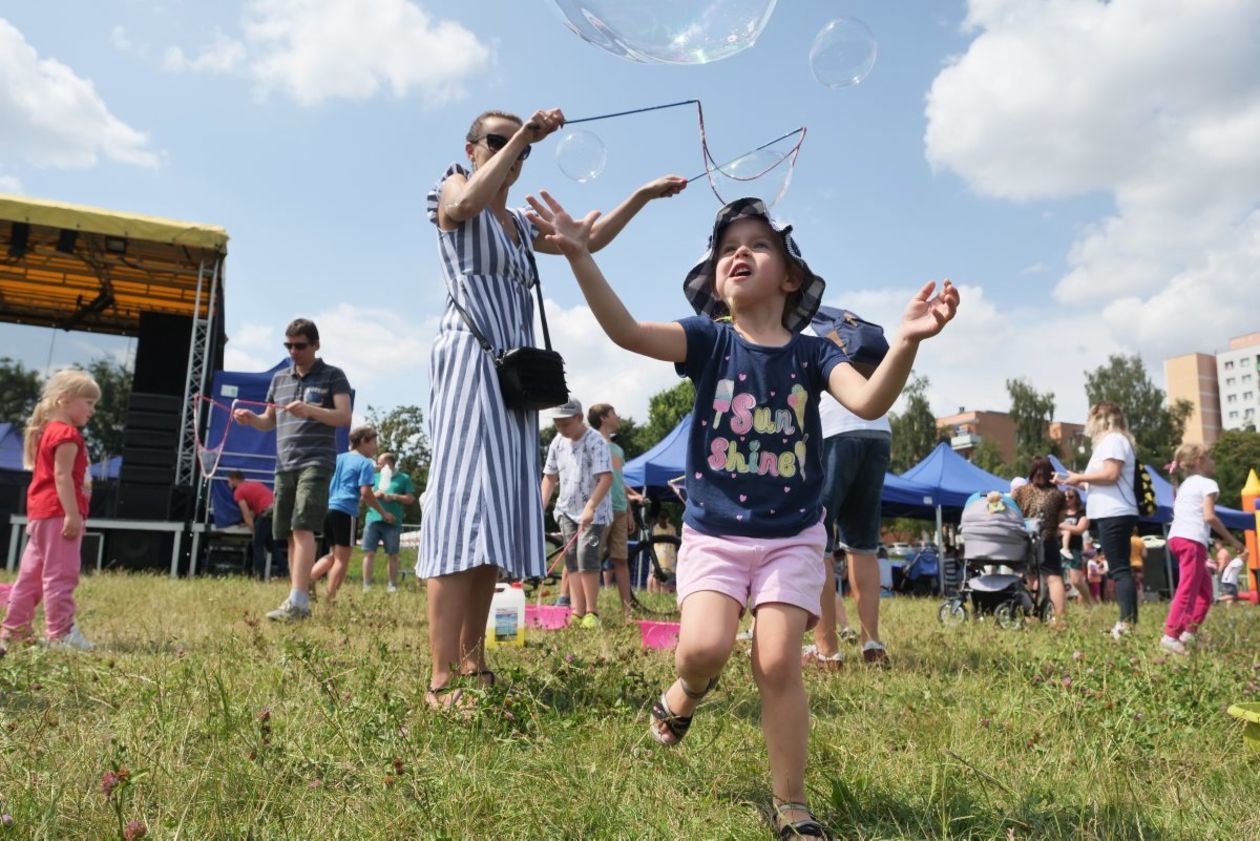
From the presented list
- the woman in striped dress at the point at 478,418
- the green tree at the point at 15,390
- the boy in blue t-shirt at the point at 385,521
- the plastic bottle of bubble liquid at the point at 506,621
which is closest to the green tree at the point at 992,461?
the green tree at the point at 15,390

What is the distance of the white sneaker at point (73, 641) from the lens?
4.28 metres

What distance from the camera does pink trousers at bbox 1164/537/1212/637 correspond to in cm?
589

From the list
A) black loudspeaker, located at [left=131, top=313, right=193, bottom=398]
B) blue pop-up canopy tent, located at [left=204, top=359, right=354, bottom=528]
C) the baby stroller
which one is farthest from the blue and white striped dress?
black loudspeaker, located at [left=131, top=313, right=193, bottom=398]

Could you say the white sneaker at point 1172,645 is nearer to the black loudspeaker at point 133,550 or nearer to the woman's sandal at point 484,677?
the woman's sandal at point 484,677

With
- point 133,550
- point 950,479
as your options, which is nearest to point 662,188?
point 133,550

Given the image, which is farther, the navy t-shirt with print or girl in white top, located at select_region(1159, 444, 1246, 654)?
girl in white top, located at select_region(1159, 444, 1246, 654)

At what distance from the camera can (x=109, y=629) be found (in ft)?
16.8

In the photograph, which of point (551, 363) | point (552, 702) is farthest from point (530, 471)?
point (552, 702)

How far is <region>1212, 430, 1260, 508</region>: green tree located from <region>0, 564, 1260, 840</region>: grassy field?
74520mm

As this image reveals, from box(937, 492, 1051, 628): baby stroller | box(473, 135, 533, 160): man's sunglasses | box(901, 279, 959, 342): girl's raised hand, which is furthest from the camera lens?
box(937, 492, 1051, 628): baby stroller

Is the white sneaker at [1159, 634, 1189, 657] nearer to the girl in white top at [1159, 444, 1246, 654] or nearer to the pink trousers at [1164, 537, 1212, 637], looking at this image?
the girl in white top at [1159, 444, 1246, 654]

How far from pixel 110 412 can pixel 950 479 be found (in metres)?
16.8

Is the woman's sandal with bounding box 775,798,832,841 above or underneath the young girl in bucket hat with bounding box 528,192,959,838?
underneath

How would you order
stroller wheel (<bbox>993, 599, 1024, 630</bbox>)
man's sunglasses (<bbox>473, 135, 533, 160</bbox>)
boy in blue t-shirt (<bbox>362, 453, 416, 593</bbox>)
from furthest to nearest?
boy in blue t-shirt (<bbox>362, 453, 416, 593</bbox>) < stroller wheel (<bbox>993, 599, 1024, 630</bbox>) < man's sunglasses (<bbox>473, 135, 533, 160</bbox>)
